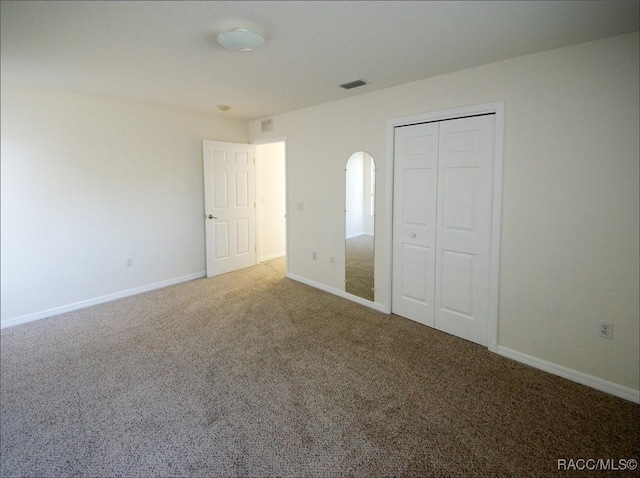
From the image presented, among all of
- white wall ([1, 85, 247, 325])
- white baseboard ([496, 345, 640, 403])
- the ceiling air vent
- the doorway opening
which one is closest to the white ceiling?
white wall ([1, 85, 247, 325])

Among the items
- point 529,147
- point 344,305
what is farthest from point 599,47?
point 344,305

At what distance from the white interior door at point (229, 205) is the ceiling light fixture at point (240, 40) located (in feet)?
9.38

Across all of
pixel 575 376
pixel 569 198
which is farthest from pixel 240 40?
pixel 575 376

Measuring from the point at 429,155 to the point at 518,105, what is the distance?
2.75 ft

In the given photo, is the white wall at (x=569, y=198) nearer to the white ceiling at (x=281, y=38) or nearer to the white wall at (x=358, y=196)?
the white ceiling at (x=281, y=38)

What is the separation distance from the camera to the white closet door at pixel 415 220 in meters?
3.33

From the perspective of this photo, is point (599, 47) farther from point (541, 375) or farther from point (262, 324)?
point (262, 324)

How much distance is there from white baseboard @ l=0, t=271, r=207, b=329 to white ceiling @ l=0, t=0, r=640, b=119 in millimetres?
2428

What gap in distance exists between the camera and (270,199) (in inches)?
244

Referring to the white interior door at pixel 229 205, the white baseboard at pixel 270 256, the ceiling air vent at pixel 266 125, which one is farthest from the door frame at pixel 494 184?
the white baseboard at pixel 270 256

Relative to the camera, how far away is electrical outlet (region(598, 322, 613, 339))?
7.85 ft

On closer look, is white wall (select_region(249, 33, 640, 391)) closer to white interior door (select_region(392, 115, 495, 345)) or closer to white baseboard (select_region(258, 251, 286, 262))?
white interior door (select_region(392, 115, 495, 345))

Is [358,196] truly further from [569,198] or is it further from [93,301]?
[93,301]

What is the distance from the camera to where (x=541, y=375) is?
2627 millimetres
